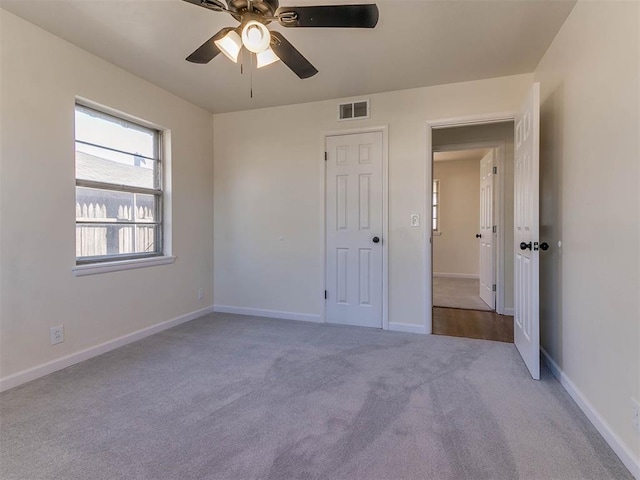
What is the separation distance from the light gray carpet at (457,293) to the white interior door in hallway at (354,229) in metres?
1.58

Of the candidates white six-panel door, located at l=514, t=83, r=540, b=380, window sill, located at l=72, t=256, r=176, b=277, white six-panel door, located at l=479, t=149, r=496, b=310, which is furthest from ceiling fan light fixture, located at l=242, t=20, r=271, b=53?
white six-panel door, located at l=479, t=149, r=496, b=310

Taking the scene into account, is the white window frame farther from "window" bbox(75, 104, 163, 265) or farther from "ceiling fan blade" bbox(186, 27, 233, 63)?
"ceiling fan blade" bbox(186, 27, 233, 63)

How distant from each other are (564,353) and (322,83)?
297cm

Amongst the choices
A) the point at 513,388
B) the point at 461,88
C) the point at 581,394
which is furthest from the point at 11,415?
the point at 461,88

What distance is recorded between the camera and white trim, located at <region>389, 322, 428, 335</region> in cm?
337

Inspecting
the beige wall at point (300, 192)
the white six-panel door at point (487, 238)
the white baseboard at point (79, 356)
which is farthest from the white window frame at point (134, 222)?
the white six-panel door at point (487, 238)

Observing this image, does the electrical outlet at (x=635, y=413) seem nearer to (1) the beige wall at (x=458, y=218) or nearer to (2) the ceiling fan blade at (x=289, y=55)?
(2) the ceiling fan blade at (x=289, y=55)

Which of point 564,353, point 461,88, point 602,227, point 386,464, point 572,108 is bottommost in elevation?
point 386,464

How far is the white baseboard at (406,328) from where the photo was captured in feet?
11.1

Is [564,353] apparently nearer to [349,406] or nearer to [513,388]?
[513,388]

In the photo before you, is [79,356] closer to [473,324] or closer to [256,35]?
[256,35]

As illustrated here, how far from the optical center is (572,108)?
212 cm

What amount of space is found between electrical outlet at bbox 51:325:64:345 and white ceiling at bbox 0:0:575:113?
85.9 inches

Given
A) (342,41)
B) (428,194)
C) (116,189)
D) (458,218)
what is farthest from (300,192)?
(458,218)
